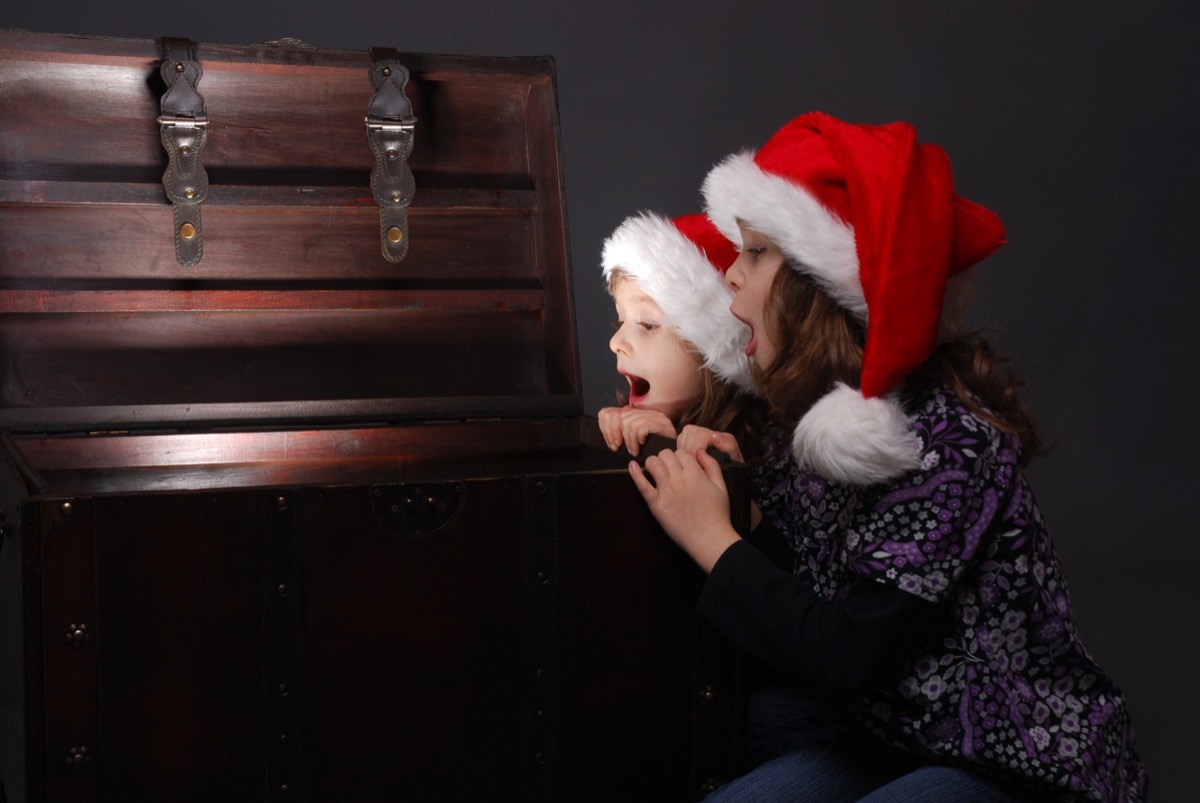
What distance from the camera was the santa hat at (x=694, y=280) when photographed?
231cm

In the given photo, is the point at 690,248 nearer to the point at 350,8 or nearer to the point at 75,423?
the point at 75,423

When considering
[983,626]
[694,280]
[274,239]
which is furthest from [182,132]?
[983,626]

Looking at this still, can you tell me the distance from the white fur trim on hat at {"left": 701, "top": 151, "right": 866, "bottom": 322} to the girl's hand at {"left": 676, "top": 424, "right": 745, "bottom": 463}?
32 cm

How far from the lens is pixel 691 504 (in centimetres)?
182

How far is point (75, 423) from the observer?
225 cm

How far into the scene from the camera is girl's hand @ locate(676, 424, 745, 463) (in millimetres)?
2066

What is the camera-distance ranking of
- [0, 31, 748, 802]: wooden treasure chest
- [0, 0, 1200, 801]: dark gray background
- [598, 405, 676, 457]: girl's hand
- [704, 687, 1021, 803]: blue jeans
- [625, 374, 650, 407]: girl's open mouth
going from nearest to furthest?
1. [0, 31, 748, 802]: wooden treasure chest
2. [704, 687, 1021, 803]: blue jeans
3. [598, 405, 676, 457]: girl's hand
4. [625, 374, 650, 407]: girl's open mouth
5. [0, 0, 1200, 801]: dark gray background

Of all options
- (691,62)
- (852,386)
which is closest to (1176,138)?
(691,62)

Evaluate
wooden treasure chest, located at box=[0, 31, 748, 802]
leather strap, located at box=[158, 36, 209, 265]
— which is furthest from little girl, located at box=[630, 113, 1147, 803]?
leather strap, located at box=[158, 36, 209, 265]

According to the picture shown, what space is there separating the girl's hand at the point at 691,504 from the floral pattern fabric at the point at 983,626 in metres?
0.17

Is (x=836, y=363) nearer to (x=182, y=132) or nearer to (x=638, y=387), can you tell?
(x=638, y=387)

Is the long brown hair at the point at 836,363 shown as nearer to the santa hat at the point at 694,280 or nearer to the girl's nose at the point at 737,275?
the girl's nose at the point at 737,275

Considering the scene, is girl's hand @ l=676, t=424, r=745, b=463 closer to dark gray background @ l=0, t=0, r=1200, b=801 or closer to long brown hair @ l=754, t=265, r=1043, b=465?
long brown hair @ l=754, t=265, r=1043, b=465

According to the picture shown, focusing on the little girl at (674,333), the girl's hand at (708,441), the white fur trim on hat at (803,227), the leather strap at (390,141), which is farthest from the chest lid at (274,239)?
the white fur trim on hat at (803,227)
